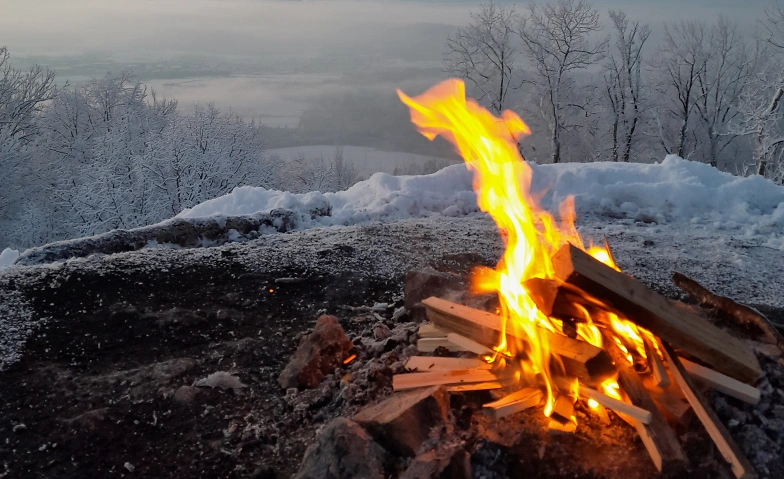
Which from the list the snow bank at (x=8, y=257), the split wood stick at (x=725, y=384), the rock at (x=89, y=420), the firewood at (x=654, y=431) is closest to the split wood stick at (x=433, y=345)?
the firewood at (x=654, y=431)

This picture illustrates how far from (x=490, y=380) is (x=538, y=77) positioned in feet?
77.4

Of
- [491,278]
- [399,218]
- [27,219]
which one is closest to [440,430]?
[491,278]

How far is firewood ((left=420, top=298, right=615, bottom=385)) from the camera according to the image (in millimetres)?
2775

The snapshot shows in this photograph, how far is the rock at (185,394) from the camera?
11.5ft

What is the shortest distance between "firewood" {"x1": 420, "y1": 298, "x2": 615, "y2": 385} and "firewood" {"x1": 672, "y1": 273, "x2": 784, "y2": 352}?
1464 millimetres

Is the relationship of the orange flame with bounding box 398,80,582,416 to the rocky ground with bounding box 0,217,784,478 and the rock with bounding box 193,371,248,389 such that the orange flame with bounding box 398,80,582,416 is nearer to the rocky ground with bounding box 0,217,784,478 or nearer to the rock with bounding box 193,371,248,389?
the rocky ground with bounding box 0,217,784,478

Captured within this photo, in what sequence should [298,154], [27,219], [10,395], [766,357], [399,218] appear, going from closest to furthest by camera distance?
[766,357] → [10,395] → [399,218] → [27,219] → [298,154]

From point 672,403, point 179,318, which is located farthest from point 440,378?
point 179,318

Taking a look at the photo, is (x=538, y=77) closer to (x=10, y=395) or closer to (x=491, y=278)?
(x=491, y=278)

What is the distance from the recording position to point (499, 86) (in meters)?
24.7

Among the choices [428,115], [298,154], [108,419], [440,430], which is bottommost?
[298,154]

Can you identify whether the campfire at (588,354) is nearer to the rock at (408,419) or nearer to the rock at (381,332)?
the rock at (408,419)

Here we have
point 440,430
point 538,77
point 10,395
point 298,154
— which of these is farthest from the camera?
point 298,154

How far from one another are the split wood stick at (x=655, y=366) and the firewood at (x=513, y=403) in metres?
0.61
